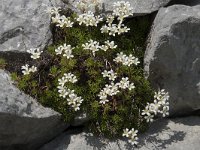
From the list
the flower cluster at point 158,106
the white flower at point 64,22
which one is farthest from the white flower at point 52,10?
the flower cluster at point 158,106

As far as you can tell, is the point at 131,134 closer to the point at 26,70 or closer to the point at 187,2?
the point at 26,70

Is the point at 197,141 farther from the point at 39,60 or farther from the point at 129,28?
the point at 39,60

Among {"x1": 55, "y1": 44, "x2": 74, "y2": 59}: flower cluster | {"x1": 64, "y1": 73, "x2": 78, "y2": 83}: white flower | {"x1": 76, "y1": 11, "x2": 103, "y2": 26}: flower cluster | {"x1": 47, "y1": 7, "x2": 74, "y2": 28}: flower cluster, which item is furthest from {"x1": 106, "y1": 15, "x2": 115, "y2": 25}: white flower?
{"x1": 64, "y1": 73, "x2": 78, "y2": 83}: white flower

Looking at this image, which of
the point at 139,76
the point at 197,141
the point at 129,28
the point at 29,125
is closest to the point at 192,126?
the point at 197,141

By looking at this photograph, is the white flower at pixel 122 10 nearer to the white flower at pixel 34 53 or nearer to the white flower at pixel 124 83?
the white flower at pixel 124 83

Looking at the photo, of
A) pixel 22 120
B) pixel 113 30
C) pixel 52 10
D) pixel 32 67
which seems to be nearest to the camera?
pixel 22 120

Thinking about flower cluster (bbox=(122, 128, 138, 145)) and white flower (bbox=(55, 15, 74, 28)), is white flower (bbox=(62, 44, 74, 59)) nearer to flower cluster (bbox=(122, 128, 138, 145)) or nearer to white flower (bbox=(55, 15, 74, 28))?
white flower (bbox=(55, 15, 74, 28))

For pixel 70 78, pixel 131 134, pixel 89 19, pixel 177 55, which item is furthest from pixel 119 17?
pixel 131 134
